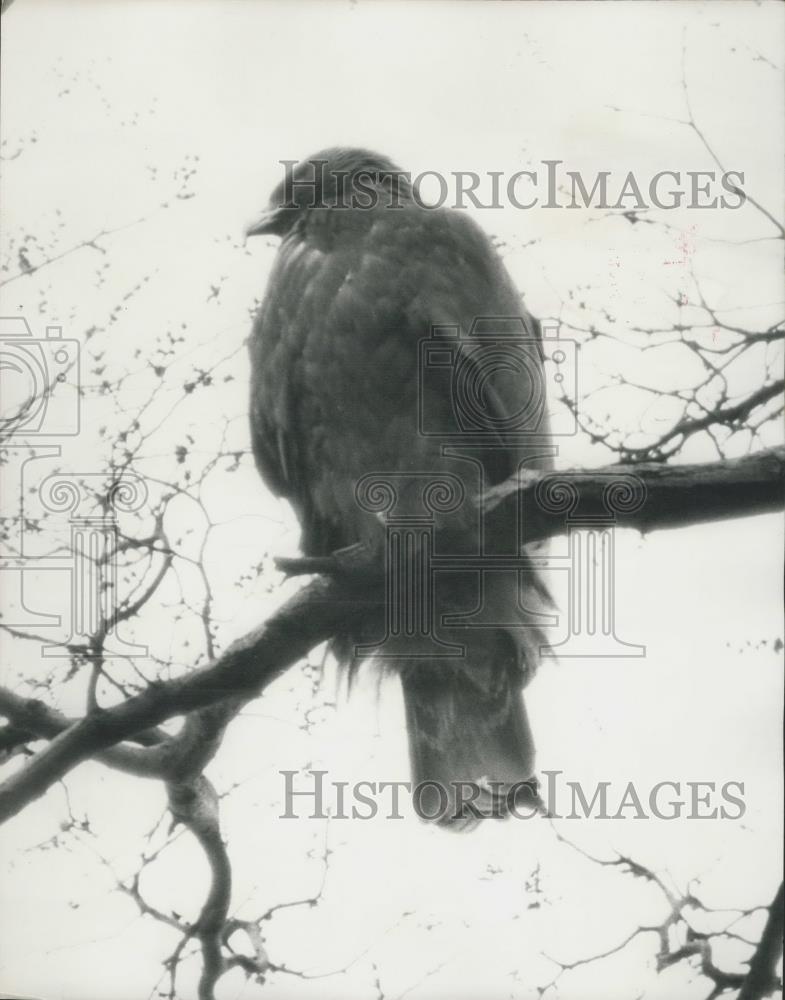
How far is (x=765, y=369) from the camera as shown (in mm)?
1795

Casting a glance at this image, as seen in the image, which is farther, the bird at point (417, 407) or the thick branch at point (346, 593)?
the bird at point (417, 407)

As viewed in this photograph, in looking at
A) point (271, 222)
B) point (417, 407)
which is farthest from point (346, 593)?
point (271, 222)

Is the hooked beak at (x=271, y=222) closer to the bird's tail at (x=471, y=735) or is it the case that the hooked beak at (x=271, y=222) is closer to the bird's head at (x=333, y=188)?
the bird's head at (x=333, y=188)

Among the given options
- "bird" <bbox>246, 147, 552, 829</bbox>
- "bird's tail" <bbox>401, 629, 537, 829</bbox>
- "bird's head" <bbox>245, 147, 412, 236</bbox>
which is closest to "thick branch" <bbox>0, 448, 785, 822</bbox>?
"bird" <bbox>246, 147, 552, 829</bbox>

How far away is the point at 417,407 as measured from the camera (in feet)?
5.78

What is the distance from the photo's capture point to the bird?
5.75ft

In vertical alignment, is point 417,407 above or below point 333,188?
below

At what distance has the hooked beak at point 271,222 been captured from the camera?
1.83 meters

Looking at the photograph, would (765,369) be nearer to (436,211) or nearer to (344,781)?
(436,211)

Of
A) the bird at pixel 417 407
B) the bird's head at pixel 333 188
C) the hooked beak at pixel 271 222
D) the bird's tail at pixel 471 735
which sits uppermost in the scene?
the bird's head at pixel 333 188

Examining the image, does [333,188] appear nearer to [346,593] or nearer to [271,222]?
[271,222]

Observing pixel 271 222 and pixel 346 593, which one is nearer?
pixel 346 593

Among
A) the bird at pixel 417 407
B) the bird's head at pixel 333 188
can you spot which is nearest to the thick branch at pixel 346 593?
the bird at pixel 417 407

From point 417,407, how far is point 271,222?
0.38 metres
